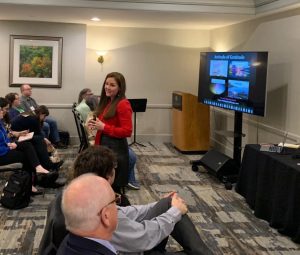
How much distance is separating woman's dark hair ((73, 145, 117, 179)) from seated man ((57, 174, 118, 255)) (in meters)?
0.89

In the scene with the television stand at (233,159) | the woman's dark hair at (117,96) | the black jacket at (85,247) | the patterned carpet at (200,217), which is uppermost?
the woman's dark hair at (117,96)

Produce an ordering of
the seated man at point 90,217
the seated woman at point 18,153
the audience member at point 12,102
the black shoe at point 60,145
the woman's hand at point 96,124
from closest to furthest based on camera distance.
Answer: the seated man at point 90,217 → the woman's hand at point 96,124 → the seated woman at point 18,153 → the audience member at point 12,102 → the black shoe at point 60,145

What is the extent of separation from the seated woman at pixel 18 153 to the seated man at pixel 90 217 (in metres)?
3.46

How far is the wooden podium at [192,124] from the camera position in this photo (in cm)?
731

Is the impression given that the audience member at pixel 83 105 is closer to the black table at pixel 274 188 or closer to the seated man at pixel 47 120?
the seated man at pixel 47 120

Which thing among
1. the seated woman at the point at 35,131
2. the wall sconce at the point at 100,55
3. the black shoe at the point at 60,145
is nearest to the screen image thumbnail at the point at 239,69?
the seated woman at the point at 35,131

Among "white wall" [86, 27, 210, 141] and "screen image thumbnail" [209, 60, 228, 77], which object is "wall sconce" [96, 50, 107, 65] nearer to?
"white wall" [86, 27, 210, 141]

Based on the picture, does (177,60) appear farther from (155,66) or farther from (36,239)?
(36,239)

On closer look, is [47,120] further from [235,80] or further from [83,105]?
[235,80]

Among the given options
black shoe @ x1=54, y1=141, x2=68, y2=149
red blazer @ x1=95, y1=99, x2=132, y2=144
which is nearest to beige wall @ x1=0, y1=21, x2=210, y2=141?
black shoe @ x1=54, y1=141, x2=68, y2=149

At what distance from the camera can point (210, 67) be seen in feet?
20.5

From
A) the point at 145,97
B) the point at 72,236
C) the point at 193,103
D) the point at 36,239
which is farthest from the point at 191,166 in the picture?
the point at 72,236

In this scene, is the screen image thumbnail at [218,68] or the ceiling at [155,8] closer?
the ceiling at [155,8]

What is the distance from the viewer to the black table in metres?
3.72
